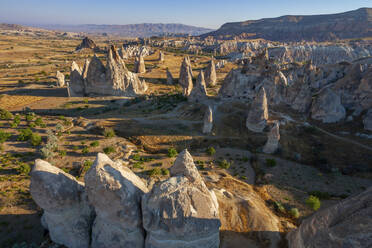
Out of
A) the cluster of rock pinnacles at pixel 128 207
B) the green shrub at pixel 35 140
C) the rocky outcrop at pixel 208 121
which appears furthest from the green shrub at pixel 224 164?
the green shrub at pixel 35 140

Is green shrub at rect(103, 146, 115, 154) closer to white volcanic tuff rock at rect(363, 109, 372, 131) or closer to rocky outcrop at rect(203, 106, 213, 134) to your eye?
rocky outcrop at rect(203, 106, 213, 134)

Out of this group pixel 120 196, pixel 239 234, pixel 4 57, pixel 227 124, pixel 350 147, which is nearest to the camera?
pixel 120 196

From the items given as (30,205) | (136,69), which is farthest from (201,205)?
(136,69)

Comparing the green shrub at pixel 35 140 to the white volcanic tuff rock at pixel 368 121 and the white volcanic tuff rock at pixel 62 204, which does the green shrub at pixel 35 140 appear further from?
the white volcanic tuff rock at pixel 368 121

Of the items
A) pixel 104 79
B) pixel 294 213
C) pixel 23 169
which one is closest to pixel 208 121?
pixel 294 213

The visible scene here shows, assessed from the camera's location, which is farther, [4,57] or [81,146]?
[4,57]

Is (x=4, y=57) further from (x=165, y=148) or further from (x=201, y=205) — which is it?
(x=201, y=205)
